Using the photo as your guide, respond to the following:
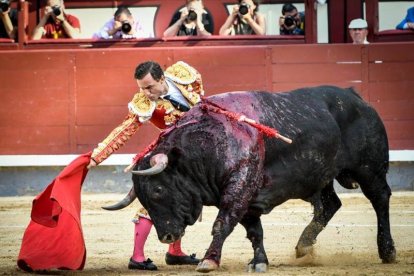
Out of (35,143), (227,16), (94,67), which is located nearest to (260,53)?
(227,16)

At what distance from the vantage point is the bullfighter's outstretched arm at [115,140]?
5.99 meters

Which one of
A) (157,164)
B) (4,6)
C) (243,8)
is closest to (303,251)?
(157,164)

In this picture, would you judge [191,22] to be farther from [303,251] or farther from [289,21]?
[303,251]

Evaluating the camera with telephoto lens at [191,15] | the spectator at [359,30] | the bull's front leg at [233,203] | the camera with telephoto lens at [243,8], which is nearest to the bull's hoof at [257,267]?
the bull's front leg at [233,203]

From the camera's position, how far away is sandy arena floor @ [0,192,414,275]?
19.7 feet

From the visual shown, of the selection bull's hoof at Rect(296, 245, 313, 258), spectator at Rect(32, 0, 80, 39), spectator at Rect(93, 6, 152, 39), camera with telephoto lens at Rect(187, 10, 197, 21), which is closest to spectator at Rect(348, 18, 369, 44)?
camera with telephoto lens at Rect(187, 10, 197, 21)

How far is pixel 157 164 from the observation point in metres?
5.54

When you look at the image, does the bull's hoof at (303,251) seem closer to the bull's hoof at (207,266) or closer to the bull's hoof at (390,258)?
the bull's hoof at (390,258)

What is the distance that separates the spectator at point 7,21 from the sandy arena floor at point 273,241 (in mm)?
1743

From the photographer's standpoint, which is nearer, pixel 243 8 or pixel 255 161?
pixel 255 161

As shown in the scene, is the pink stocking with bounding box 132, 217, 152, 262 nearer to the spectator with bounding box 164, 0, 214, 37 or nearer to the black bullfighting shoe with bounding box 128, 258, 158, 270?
the black bullfighting shoe with bounding box 128, 258, 158, 270

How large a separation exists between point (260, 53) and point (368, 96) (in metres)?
1.03

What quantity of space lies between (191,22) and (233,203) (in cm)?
539

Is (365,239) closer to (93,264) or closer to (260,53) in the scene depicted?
(93,264)
